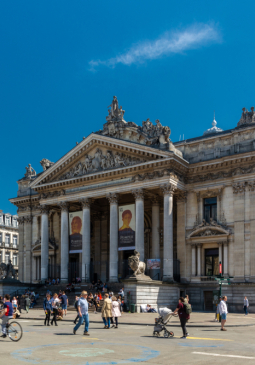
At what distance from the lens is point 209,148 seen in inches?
1704

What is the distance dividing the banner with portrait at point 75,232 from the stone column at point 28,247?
11.0 m

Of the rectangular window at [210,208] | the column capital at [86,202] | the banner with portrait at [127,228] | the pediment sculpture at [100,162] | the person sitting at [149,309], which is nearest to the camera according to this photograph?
the person sitting at [149,309]

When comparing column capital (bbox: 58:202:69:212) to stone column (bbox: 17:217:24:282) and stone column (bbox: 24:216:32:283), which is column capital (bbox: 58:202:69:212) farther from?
stone column (bbox: 17:217:24:282)

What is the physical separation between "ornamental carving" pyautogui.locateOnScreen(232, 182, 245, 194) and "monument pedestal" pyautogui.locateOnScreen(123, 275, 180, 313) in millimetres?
10071

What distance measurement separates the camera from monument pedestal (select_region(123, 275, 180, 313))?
35281mm

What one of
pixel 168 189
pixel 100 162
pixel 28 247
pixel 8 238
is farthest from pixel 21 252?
A: pixel 8 238

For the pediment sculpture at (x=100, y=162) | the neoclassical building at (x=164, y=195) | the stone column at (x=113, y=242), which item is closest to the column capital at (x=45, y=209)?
the neoclassical building at (x=164, y=195)

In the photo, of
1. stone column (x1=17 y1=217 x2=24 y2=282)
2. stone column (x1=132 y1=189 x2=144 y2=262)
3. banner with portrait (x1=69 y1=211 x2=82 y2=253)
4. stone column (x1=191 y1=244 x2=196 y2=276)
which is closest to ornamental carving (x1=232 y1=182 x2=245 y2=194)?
stone column (x1=191 y1=244 x2=196 y2=276)

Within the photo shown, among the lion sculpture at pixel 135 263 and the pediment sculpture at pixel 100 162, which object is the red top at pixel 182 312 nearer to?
the lion sculpture at pixel 135 263

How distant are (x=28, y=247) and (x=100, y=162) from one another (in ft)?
58.5

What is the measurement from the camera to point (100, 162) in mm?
45594

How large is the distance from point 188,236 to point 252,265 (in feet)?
21.8

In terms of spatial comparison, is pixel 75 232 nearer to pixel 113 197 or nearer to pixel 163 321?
pixel 113 197

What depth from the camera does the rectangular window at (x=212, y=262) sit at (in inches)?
1641
